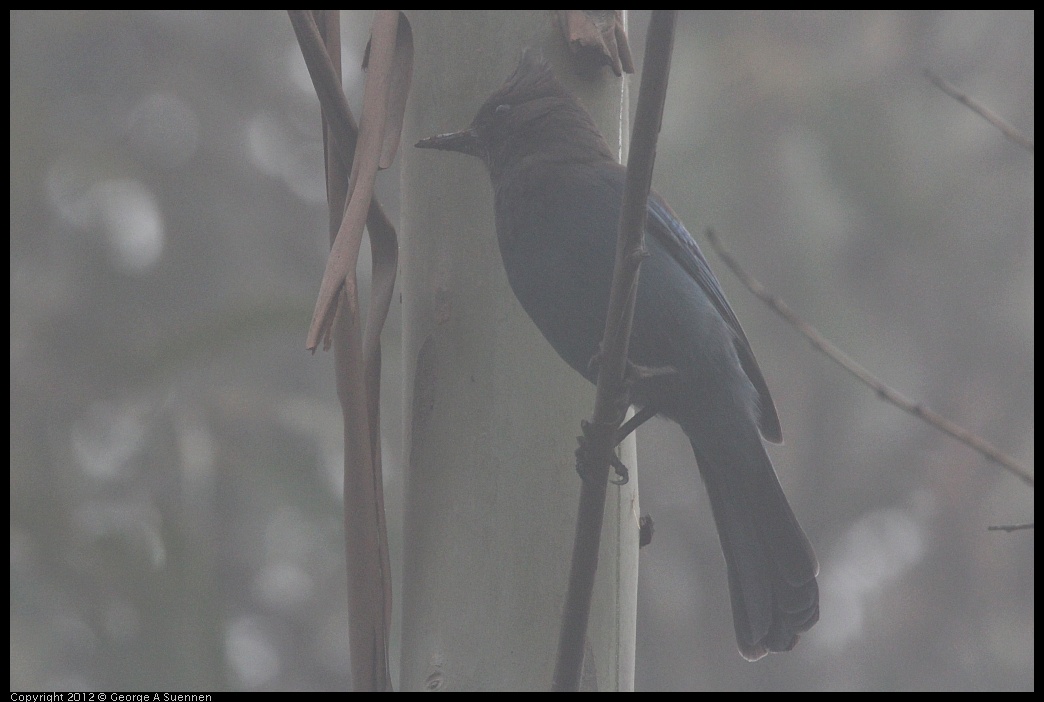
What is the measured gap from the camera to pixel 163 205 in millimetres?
8898

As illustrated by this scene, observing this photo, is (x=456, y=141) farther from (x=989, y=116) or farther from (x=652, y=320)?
(x=989, y=116)

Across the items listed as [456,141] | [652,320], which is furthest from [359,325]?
[652,320]

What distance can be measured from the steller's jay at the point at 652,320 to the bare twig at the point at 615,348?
0.62 m

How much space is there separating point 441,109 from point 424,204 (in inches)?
11.0

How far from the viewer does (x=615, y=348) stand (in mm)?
2121

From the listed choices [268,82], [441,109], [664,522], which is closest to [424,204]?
[441,109]

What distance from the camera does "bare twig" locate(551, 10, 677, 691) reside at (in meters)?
1.93

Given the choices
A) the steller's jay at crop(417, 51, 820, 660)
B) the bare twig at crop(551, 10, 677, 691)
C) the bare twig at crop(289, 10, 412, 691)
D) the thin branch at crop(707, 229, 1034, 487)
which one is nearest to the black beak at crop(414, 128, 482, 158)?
the steller's jay at crop(417, 51, 820, 660)

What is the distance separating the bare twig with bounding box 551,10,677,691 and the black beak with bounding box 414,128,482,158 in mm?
980

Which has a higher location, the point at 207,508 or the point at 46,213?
the point at 46,213

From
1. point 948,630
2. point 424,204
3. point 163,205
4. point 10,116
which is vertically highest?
point 424,204
